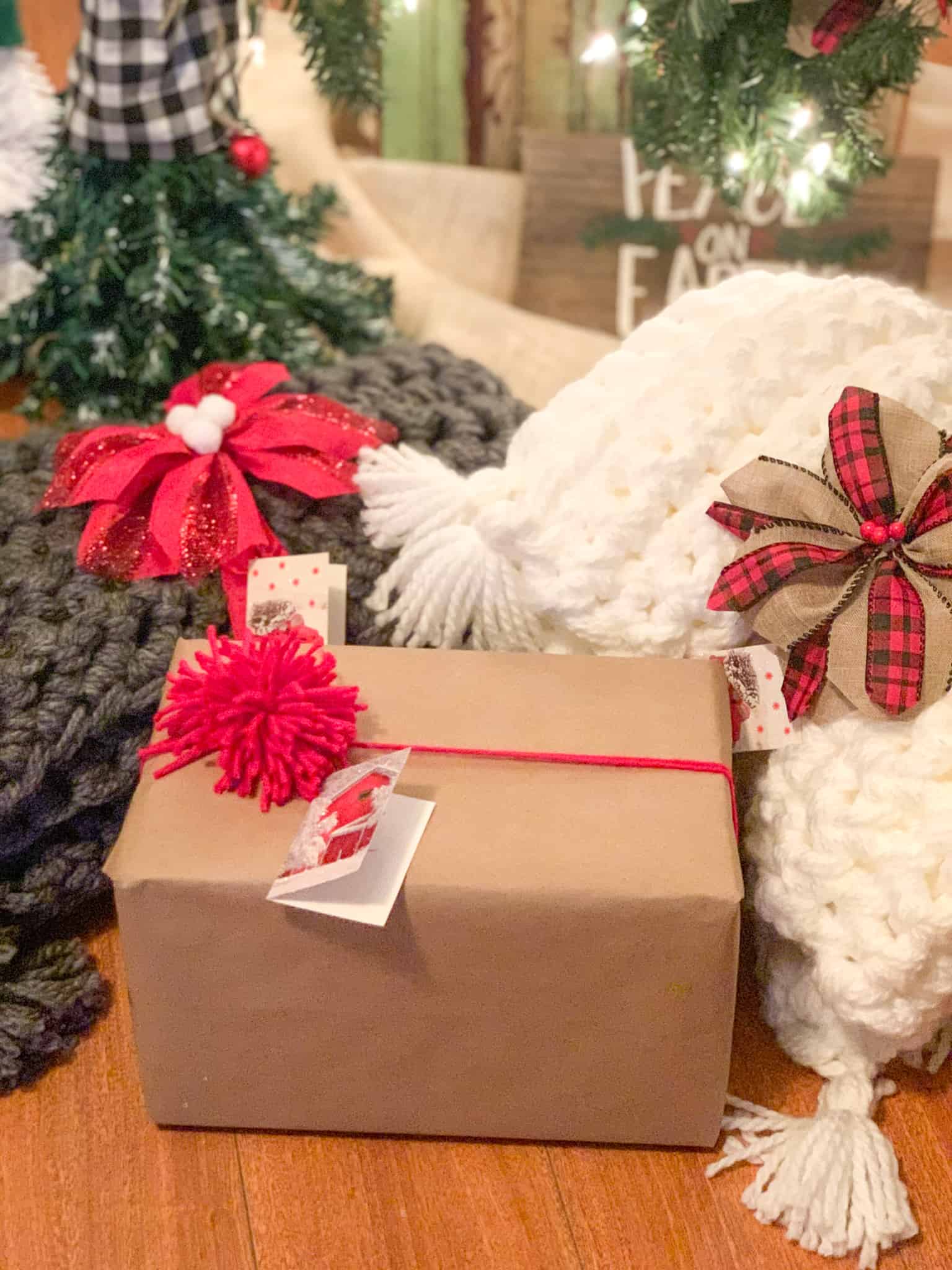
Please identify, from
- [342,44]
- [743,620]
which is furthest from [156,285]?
[743,620]

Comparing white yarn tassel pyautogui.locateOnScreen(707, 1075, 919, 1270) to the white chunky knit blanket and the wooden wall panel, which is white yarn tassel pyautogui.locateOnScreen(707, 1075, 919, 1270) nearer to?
the white chunky knit blanket

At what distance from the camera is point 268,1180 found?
2.21 feet

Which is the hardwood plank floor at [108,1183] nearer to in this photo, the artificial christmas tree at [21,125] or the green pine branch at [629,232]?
the artificial christmas tree at [21,125]

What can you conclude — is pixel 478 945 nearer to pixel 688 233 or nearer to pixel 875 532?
pixel 875 532

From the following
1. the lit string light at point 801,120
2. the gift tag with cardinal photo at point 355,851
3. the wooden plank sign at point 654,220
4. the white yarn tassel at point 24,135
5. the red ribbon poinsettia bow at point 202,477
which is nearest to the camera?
the gift tag with cardinal photo at point 355,851

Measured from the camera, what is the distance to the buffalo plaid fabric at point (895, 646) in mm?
649

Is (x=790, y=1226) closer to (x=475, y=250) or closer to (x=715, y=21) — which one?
(x=715, y=21)

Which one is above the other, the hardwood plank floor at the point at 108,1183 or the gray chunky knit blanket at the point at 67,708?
the gray chunky knit blanket at the point at 67,708

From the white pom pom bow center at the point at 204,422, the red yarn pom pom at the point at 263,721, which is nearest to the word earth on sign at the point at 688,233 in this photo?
the white pom pom bow center at the point at 204,422

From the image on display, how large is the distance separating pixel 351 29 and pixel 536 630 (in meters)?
0.71

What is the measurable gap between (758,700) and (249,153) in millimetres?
769

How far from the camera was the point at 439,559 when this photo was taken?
31.1 inches

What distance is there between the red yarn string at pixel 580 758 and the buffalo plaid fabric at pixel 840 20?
607 mm

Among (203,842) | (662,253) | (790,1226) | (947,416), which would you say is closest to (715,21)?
(947,416)
